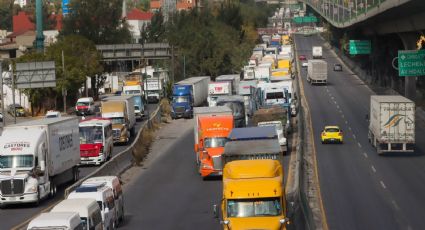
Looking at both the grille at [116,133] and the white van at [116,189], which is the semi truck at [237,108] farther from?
the white van at [116,189]

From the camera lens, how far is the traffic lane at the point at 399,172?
34375 mm

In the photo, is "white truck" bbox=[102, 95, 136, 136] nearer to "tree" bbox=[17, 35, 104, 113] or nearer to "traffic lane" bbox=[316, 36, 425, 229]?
"traffic lane" bbox=[316, 36, 425, 229]

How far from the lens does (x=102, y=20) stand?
525ft

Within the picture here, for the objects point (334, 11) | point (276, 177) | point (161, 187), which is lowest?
point (161, 187)

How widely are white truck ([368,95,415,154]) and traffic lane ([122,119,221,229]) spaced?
38.6 feet

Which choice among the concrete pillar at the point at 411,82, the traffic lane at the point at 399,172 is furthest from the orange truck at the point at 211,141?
the concrete pillar at the point at 411,82

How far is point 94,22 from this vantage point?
522 ft

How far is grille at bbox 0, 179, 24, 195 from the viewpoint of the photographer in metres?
37.0

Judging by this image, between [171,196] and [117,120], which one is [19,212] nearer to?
[171,196]

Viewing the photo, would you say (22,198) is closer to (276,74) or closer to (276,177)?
(276,177)

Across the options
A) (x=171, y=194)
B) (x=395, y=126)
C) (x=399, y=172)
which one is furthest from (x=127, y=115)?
(x=399, y=172)

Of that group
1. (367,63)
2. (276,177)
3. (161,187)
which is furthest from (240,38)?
(276,177)

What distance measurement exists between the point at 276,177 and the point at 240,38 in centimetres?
15262

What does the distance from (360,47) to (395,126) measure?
55.7 metres
